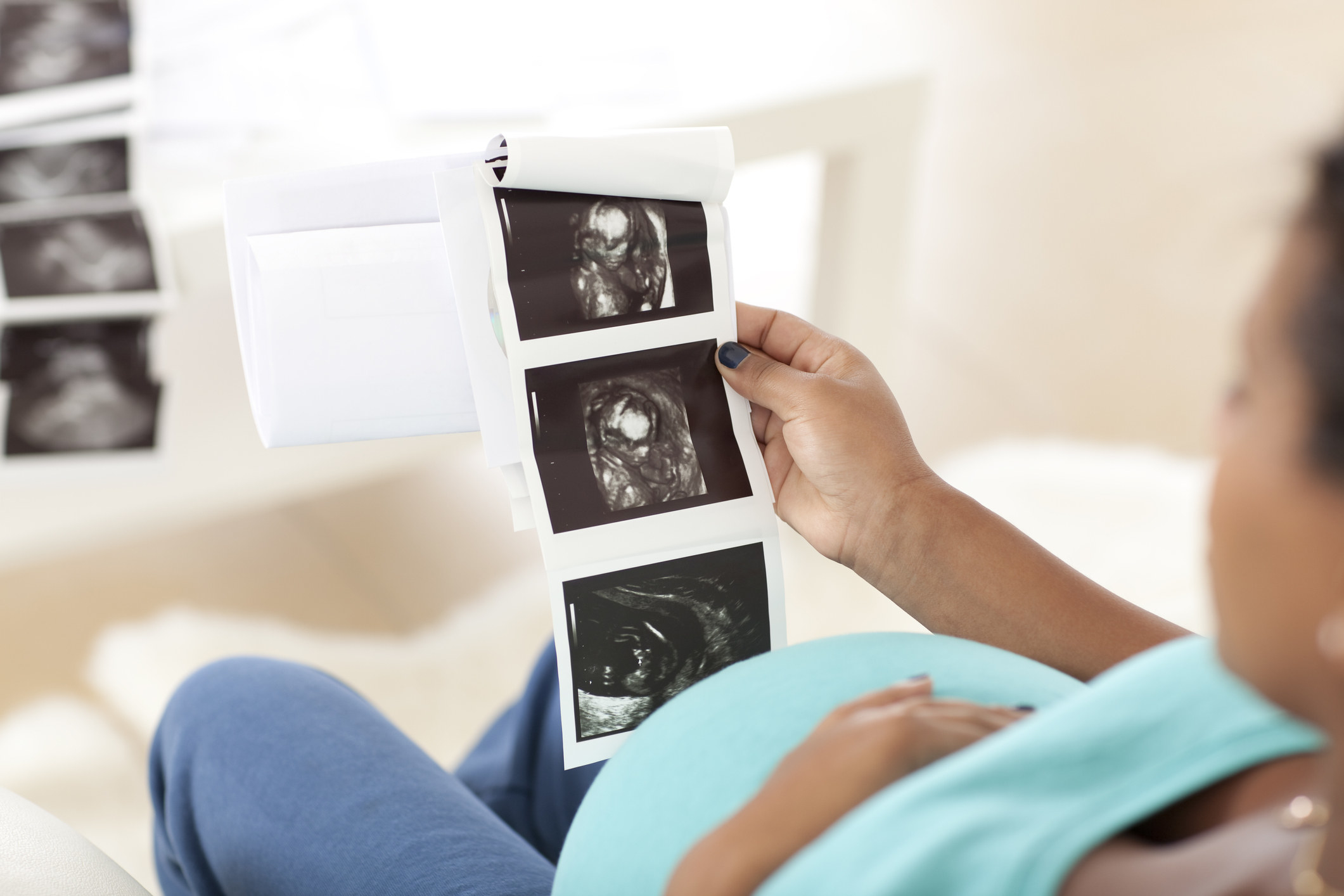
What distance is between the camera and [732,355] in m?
0.83

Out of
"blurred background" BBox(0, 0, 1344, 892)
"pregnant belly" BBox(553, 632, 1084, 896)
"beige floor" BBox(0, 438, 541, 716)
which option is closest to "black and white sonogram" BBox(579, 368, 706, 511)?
"pregnant belly" BBox(553, 632, 1084, 896)

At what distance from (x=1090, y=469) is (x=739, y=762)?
4.35ft

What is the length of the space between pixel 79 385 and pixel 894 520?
0.76m

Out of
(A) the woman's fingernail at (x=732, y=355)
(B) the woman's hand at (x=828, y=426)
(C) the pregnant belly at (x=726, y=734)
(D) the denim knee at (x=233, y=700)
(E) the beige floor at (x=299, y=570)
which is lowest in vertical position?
(E) the beige floor at (x=299, y=570)

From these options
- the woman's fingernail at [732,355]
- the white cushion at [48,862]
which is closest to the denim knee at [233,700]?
the white cushion at [48,862]

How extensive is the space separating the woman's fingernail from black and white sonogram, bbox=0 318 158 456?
0.58 meters

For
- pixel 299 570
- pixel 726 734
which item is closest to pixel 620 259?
pixel 726 734

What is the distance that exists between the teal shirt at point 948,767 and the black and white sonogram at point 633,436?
0.21m

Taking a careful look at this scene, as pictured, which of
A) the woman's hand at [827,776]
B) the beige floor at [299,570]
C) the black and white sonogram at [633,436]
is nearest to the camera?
the woman's hand at [827,776]

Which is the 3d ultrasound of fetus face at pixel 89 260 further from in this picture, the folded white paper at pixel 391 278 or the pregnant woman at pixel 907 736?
the pregnant woman at pixel 907 736

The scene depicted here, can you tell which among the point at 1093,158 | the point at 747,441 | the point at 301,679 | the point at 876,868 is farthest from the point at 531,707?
the point at 1093,158

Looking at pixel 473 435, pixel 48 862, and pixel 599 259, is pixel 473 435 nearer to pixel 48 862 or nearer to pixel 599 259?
pixel 599 259

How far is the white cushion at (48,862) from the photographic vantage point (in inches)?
22.7

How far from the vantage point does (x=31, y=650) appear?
140cm
